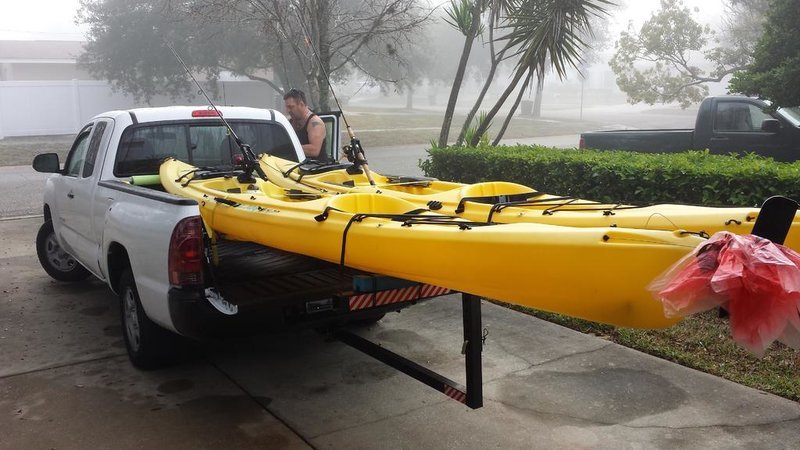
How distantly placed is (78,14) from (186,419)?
30.9m

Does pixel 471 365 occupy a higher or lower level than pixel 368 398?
higher

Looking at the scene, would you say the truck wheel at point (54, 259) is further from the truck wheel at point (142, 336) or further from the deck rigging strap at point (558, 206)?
the deck rigging strap at point (558, 206)

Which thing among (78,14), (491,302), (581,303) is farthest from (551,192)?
(78,14)

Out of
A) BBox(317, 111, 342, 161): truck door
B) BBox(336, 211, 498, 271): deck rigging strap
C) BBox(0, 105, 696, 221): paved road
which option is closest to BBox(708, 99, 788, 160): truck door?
BBox(0, 105, 696, 221): paved road

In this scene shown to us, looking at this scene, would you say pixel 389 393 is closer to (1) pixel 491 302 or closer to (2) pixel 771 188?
(1) pixel 491 302

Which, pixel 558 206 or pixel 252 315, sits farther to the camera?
pixel 252 315

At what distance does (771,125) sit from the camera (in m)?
10.2

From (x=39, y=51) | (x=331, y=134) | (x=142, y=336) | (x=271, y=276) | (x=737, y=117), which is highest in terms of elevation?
(x=39, y=51)

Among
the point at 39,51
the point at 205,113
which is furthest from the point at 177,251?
the point at 39,51

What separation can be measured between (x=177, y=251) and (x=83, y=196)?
7.38 feet

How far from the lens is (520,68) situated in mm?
10297

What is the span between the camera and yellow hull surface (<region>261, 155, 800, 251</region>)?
133 inches

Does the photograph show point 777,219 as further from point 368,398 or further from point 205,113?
point 205,113

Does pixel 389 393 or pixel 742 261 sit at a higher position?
pixel 742 261
